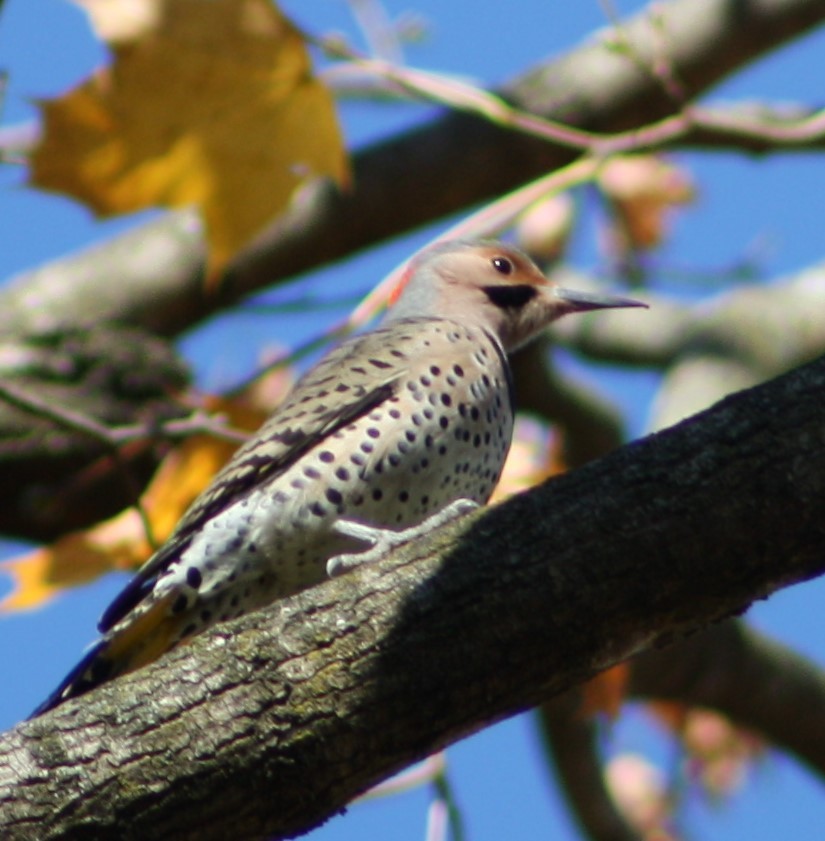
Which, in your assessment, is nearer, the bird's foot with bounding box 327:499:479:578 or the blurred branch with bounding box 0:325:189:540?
the bird's foot with bounding box 327:499:479:578

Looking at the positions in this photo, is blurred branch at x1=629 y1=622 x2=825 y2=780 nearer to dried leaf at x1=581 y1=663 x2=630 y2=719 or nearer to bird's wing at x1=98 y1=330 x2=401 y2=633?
dried leaf at x1=581 y1=663 x2=630 y2=719

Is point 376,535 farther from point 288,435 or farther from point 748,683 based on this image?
point 748,683

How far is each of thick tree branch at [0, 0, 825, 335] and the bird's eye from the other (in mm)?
1477

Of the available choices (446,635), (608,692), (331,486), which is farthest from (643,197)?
(446,635)

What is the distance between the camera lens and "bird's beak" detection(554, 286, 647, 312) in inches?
198

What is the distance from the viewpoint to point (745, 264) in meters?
6.59

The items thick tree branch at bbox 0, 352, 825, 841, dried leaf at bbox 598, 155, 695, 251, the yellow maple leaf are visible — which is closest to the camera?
thick tree branch at bbox 0, 352, 825, 841

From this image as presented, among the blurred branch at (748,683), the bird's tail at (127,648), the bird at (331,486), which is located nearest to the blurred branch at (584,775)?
the blurred branch at (748,683)

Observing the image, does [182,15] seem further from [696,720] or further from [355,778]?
[696,720]

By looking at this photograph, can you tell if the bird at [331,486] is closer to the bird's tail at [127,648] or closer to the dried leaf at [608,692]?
the bird's tail at [127,648]

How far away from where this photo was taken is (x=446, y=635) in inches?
112

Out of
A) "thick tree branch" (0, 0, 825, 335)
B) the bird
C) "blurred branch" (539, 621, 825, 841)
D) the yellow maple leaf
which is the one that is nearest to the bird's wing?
the bird

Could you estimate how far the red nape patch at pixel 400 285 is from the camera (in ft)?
17.9

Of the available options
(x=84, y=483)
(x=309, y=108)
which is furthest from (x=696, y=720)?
(x=309, y=108)
